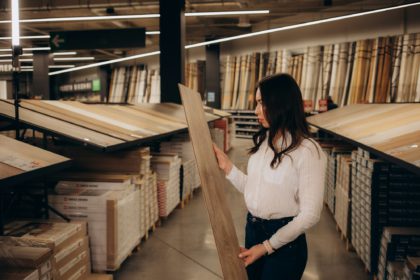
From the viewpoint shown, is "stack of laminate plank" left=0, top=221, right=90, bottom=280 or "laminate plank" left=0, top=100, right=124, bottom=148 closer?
"stack of laminate plank" left=0, top=221, right=90, bottom=280

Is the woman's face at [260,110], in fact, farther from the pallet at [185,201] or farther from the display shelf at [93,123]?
the pallet at [185,201]

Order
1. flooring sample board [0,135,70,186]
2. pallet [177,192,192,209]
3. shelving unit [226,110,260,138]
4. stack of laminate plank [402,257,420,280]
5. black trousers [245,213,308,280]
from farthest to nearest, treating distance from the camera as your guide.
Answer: shelving unit [226,110,260,138], pallet [177,192,192,209], stack of laminate plank [402,257,420,280], flooring sample board [0,135,70,186], black trousers [245,213,308,280]

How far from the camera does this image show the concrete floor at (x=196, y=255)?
3287 millimetres

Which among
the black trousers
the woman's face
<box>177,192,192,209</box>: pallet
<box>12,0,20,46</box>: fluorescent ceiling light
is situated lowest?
<box>177,192,192,209</box>: pallet

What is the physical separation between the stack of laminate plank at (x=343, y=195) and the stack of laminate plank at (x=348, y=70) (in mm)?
4605

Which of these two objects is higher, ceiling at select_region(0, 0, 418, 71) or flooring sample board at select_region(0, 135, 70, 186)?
ceiling at select_region(0, 0, 418, 71)

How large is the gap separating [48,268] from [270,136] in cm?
129

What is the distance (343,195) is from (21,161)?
3038mm

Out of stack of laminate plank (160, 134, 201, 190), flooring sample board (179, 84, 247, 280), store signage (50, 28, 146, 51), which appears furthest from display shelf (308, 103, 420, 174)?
store signage (50, 28, 146, 51)

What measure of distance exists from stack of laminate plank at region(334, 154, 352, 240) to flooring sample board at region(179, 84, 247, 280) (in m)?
2.53

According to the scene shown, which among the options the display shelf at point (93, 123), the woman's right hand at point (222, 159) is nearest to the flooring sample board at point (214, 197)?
the woman's right hand at point (222, 159)

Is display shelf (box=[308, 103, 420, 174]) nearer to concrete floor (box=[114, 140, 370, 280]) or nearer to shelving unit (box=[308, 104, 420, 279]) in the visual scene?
shelving unit (box=[308, 104, 420, 279])

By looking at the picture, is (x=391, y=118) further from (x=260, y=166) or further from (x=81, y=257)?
(x=81, y=257)

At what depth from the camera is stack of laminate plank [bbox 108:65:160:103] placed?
16.5 metres
